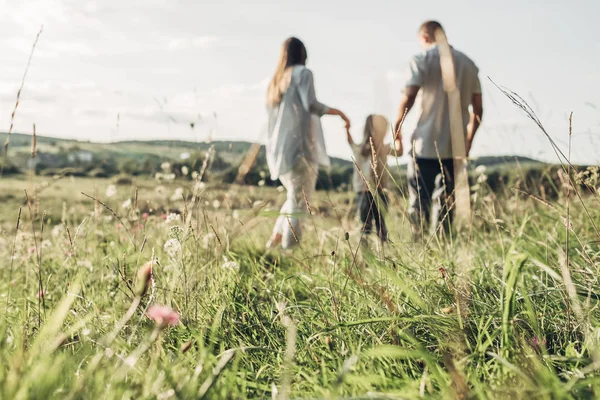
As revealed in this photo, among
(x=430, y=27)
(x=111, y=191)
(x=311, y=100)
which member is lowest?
(x=111, y=191)

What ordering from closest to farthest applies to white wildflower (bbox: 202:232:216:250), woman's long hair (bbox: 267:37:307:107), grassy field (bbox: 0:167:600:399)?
grassy field (bbox: 0:167:600:399), white wildflower (bbox: 202:232:216:250), woman's long hair (bbox: 267:37:307:107)

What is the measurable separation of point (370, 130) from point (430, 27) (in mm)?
1049

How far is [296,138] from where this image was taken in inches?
192

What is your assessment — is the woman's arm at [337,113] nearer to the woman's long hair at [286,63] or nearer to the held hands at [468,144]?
the woman's long hair at [286,63]

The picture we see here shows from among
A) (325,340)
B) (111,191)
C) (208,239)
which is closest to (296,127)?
(111,191)

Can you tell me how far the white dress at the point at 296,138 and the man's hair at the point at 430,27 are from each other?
1.03 meters

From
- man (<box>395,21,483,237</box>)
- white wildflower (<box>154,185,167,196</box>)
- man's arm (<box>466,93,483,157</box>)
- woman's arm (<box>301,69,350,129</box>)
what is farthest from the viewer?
woman's arm (<box>301,69,350,129</box>)

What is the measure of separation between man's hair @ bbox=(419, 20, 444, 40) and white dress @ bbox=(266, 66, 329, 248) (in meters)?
1.03

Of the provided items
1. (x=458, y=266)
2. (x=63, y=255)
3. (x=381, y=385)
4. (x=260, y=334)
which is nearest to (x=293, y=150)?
(x=63, y=255)

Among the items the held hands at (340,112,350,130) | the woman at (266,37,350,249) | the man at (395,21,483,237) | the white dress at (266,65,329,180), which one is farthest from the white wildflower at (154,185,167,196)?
the held hands at (340,112,350,130)

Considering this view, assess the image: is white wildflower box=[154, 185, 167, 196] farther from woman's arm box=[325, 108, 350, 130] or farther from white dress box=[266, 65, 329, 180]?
woman's arm box=[325, 108, 350, 130]

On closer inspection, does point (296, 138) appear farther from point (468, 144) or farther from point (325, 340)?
point (325, 340)

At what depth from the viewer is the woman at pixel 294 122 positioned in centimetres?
475

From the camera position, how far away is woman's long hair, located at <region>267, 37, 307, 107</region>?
4.82 metres
